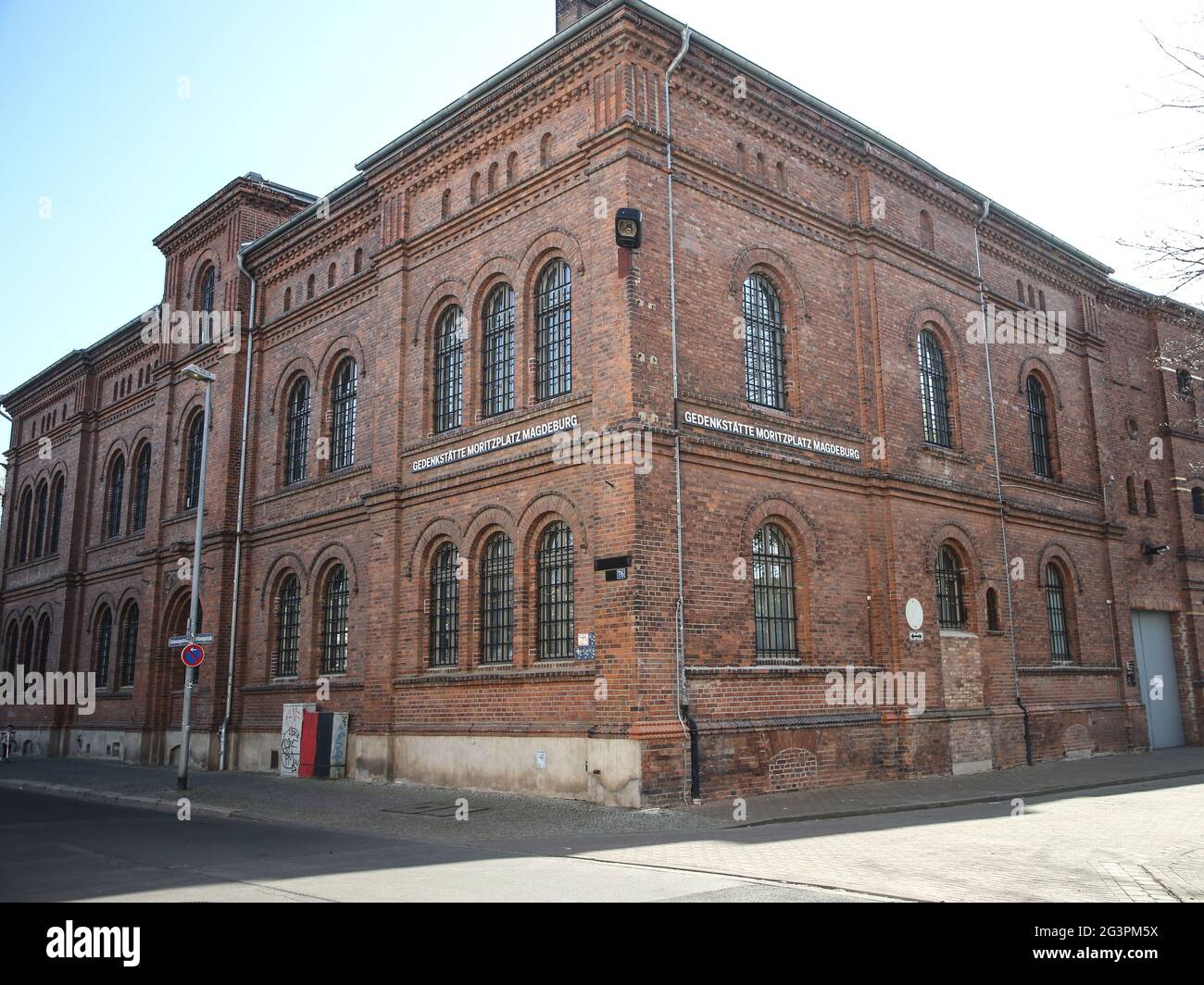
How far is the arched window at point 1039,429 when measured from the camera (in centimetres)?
2444

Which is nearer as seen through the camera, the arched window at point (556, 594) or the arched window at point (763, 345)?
the arched window at point (556, 594)

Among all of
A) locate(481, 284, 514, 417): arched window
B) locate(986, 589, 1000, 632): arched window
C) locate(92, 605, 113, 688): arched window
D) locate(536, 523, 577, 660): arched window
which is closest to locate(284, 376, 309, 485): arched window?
locate(481, 284, 514, 417): arched window

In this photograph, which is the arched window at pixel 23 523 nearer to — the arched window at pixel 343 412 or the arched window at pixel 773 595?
the arched window at pixel 343 412

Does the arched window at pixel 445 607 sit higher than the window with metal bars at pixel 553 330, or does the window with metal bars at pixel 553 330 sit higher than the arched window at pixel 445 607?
the window with metal bars at pixel 553 330

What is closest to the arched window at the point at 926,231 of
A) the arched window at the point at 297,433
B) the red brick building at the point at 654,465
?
the red brick building at the point at 654,465

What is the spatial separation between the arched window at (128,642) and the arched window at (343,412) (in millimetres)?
10495

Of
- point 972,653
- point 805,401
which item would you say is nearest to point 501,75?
point 805,401

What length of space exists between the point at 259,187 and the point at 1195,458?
27.5m

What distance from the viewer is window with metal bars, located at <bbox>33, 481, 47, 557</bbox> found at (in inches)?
1375

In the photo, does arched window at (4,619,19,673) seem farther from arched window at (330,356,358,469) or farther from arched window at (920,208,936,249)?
arched window at (920,208,936,249)

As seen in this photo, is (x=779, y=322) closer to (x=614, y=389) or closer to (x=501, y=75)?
(x=614, y=389)

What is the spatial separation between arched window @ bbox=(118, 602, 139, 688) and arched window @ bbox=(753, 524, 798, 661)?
1991 centimetres

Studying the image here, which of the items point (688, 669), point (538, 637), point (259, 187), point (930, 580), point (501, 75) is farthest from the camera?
point (259, 187)

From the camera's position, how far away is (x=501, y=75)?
58.7 feet
